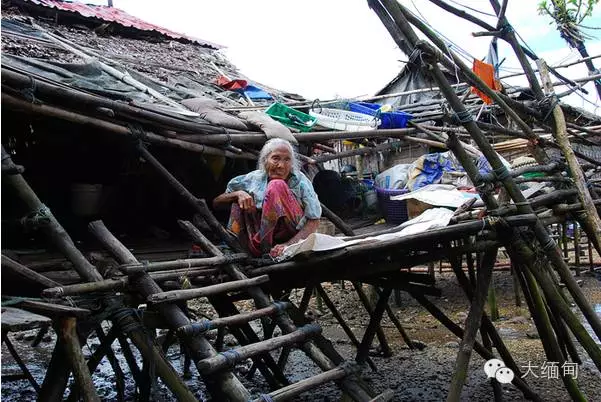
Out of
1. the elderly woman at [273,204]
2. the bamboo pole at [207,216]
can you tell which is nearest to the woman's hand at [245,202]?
the elderly woman at [273,204]

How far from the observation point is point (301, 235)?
13.4 ft

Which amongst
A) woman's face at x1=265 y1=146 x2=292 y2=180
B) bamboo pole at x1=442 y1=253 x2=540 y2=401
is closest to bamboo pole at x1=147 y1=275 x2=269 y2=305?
woman's face at x1=265 y1=146 x2=292 y2=180

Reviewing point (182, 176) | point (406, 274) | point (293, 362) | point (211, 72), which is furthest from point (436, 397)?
point (211, 72)

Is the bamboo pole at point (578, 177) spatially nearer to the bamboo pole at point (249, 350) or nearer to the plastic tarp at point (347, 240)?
the plastic tarp at point (347, 240)

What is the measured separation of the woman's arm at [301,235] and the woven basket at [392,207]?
1.91 meters

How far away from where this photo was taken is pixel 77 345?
2.66 m

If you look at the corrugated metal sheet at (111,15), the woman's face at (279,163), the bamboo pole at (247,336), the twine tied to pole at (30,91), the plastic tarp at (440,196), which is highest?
the corrugated metal sheet at (111,15)

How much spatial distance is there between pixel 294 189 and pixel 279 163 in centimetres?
24

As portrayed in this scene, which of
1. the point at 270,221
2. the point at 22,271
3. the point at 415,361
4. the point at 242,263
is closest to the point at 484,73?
the point at 270,221

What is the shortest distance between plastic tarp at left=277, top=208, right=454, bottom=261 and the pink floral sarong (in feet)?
1.20

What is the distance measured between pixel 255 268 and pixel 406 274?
188 cm

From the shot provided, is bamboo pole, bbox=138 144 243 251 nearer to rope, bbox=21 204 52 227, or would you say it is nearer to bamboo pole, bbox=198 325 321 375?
bamboo pole, bbox=198 325 321 375

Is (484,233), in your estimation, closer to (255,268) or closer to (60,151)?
(255,268)

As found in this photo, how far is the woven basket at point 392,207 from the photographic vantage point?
231 inches
